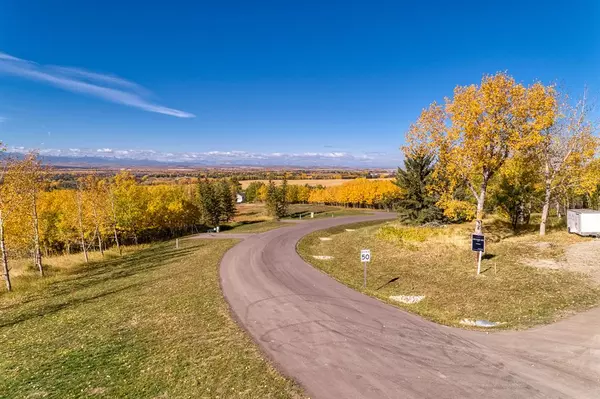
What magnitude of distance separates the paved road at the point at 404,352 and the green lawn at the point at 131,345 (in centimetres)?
130

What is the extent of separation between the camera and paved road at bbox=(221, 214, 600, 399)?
995 cm


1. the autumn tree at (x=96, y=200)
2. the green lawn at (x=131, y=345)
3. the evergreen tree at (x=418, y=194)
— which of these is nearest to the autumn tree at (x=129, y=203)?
the autumn tree at (x=96, y=200)

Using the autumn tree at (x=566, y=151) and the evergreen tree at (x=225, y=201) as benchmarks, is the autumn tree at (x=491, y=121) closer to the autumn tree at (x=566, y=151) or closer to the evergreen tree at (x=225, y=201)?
the autumn tree at (x=566, y=151)

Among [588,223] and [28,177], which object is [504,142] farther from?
[28,177]

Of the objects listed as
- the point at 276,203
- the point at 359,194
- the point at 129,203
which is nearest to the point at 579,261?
the point at 129,203

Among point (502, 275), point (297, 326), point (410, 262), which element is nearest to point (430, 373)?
point (297, 326)

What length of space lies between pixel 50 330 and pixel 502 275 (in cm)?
2640

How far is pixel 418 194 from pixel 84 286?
38.5m

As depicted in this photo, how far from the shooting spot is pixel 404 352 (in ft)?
40.1

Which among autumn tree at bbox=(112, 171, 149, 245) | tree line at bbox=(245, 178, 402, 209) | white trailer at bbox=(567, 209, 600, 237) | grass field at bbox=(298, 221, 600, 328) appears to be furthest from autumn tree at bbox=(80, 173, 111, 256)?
tree line at bbox=(245, 178, 402, 209)

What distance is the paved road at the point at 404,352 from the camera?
995cm

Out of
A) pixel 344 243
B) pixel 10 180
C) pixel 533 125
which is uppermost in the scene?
pixel 533 125

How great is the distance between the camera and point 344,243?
38188 millimetres

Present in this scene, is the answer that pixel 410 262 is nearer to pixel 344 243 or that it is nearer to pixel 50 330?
pixel 344 243
